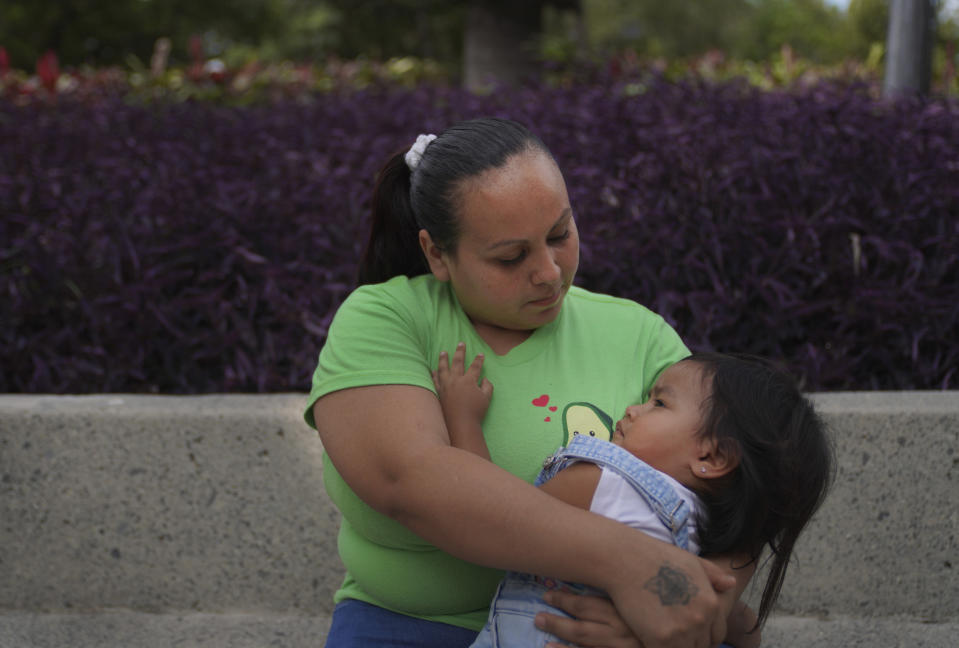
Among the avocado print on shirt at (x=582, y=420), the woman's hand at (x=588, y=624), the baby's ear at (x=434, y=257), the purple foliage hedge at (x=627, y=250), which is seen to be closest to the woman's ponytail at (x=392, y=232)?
the baby's ear at (x=434, y=257)

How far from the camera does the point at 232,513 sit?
2.70 meters

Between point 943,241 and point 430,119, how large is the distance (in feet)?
7.83

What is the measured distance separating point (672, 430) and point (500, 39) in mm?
7345

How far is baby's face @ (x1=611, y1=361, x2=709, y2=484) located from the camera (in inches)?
68.9

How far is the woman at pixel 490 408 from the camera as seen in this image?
1576 mm

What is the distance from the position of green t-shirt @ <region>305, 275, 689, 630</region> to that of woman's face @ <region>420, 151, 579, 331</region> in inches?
3.4

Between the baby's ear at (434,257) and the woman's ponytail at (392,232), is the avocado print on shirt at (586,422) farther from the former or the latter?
the woman's ponytail at (392,232)

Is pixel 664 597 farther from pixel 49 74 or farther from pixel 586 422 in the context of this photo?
pixel 49 74

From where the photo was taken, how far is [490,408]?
1.84m

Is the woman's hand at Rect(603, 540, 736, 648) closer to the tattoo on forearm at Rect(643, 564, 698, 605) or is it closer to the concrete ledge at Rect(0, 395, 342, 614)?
the tattoo on forearm at Rect(643, 564, 698, 605)

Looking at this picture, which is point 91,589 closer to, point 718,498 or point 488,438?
point 488,438

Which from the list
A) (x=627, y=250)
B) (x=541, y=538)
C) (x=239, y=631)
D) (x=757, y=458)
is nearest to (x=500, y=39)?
(x=627, y=250)

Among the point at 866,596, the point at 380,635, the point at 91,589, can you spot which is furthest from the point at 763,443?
the point at 91,589

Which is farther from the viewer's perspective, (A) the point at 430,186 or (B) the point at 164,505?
(B) the point at 164,505
